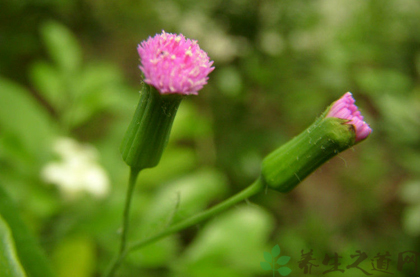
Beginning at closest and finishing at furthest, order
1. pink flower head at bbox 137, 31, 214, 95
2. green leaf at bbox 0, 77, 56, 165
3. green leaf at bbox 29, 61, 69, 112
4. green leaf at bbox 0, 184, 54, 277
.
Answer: pink flower head at bbox 137, 31, 214, 95, green leaf at bbox 0, 184, 54, 277, green leaf at bbox 0, 77, 56, 165, green leaf at bbox 29, 61, 69, 112

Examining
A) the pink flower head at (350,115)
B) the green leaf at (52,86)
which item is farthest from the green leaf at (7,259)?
the green leaf at (52,86)

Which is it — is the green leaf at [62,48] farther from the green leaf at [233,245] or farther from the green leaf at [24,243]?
the green leaf at [24,243]

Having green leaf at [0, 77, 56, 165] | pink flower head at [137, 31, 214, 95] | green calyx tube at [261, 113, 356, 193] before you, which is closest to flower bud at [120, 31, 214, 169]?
pink flower head at [137, 31, 214, 95]

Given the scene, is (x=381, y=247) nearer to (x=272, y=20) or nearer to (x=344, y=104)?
(x=272, y=20)

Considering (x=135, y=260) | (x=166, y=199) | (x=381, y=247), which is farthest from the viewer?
(x=381, y=247)

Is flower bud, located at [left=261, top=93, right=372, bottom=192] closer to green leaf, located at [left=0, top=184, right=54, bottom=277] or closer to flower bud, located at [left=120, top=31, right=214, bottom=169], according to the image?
flower bud, located at [left=120, top=31, right=214, bottom=169]

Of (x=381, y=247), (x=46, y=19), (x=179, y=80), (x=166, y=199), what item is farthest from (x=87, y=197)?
(x=381, y=247)
